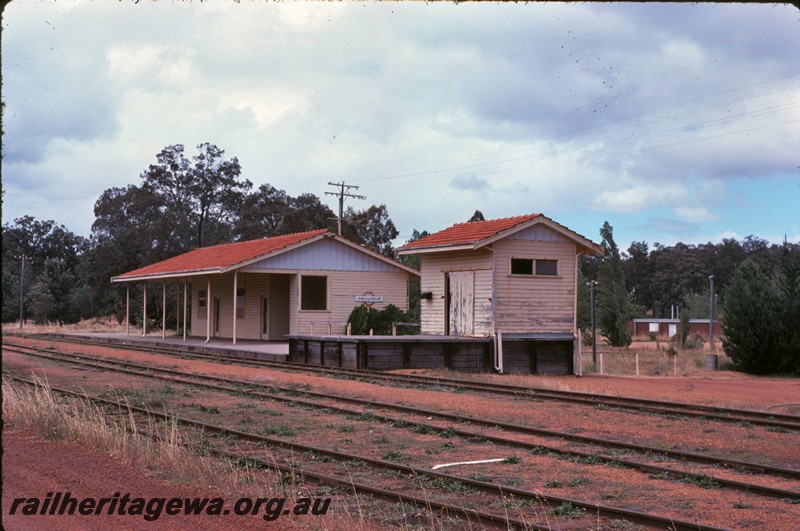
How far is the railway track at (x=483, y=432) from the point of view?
8.65 metres

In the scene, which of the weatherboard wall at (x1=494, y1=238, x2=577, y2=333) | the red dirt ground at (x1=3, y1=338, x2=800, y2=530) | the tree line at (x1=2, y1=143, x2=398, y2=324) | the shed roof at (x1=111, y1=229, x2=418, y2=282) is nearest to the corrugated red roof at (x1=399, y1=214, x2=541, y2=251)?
the weatherboard wall at (x1=494, y1=238, x2=577, y2=333)

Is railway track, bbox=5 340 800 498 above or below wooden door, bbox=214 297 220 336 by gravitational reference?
below

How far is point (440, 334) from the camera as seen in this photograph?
25.8 meters

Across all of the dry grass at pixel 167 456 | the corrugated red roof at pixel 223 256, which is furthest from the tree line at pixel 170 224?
the dry grass at pixel 167 456

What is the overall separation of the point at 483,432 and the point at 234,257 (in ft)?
74.0

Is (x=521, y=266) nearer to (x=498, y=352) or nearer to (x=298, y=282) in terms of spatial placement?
(x=498, y=352)

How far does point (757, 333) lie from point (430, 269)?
10.5 meters

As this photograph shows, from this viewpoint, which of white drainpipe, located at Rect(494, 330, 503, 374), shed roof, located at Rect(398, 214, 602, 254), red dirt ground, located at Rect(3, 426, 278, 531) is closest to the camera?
red dirt ground, located at Rect(3, 426, 278, 531)

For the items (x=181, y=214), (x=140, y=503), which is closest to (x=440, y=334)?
(x=140, y=503)

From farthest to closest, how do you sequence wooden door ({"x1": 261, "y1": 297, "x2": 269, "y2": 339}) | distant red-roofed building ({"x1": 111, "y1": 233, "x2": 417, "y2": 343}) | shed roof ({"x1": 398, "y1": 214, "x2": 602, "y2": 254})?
wooden door ({"x1": 261, "y1": 297, "x2": 269, "y2": 339}), distant red-roofed building ({"x1": 111, "y1": 233, "x2": 417, "y2": 343}), shed roof ({"x1": 398, "y1": 214, "x2": 602, "y2": 254})

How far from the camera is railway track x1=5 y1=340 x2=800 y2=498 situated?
8648 millimetres

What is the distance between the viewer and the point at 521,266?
24.1m

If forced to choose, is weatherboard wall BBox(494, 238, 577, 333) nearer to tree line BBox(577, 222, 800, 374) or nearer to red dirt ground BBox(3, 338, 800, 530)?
red dirt ground BBox(3, 338, 800, 530)

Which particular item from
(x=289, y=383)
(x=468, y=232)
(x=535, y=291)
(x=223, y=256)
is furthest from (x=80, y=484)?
(x=223, y=256)
